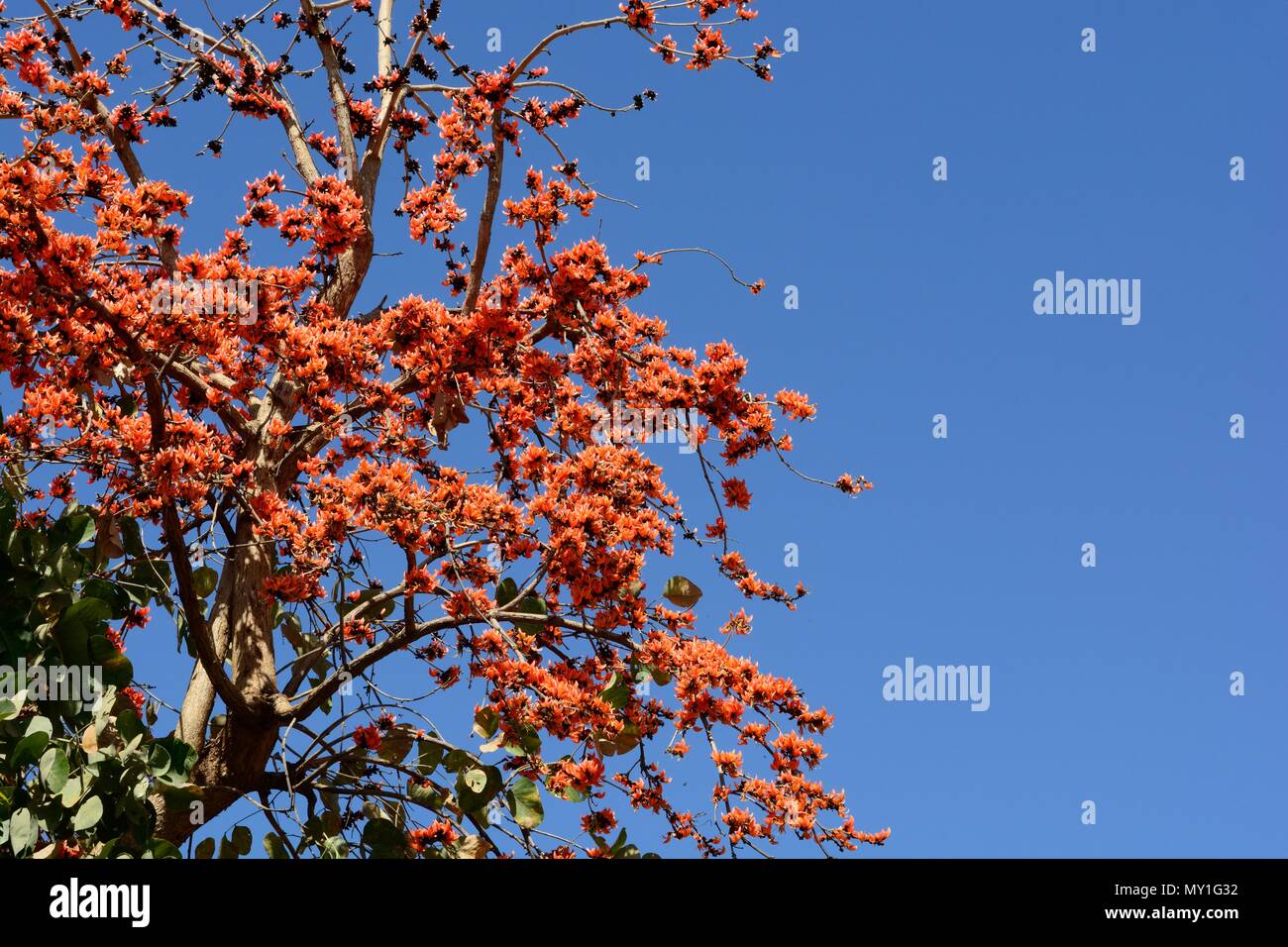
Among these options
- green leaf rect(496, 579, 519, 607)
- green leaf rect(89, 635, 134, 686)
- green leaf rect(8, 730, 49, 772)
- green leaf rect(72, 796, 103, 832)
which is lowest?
green leaf rect(72, 796, 103, 832)

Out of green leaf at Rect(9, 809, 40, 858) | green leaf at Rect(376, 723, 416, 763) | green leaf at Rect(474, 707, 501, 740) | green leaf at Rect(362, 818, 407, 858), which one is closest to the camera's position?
green leaf at Rect(9, 809, 40, 858)

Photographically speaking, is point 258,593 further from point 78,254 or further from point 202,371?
point 78,254

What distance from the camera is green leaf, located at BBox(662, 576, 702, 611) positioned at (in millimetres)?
9375

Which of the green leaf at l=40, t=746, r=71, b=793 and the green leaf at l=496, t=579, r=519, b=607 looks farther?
the green leaf at l=496, t=579, r=519, b=607

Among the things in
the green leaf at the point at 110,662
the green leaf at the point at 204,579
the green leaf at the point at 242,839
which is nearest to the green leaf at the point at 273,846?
the green leaf at the point at 242,839

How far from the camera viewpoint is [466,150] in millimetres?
10359

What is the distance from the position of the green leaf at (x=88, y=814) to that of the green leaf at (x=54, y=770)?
0.17m

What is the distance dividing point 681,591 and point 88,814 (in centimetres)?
403

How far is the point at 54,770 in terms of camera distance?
7.68m

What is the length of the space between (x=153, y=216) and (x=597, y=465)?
3.11 m

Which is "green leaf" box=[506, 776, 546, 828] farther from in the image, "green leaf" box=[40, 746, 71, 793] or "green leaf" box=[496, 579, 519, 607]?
"green leaf" box=[40, 746, 71, 793]

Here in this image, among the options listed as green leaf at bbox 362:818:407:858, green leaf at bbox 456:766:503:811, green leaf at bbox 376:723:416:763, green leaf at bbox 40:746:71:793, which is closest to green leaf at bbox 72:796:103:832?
green leaf at bbox 40:746:71:793

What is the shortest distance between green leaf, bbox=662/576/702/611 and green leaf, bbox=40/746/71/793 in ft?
13.1

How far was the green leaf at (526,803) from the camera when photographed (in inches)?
328
